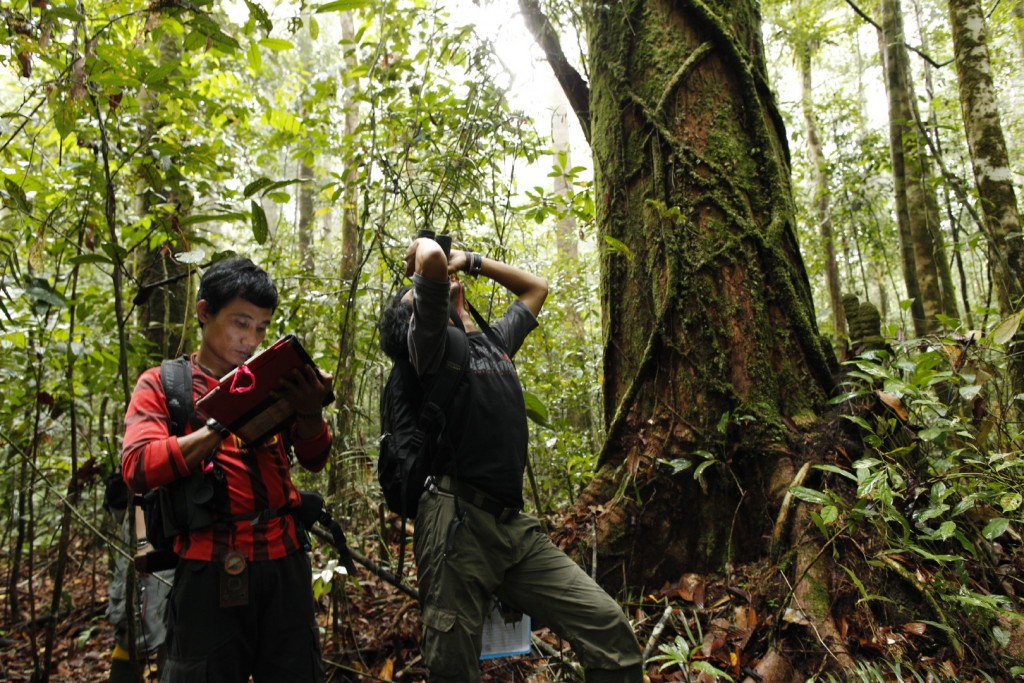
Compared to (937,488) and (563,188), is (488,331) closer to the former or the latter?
(937,488)

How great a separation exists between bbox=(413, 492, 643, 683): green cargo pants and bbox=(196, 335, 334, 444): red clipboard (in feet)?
2.40

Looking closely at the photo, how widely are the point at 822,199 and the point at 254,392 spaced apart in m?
10.7

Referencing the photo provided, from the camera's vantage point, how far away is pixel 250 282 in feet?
7.24

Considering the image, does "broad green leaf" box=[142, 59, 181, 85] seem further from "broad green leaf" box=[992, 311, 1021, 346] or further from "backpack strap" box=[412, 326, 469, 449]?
"broad green leaf" box=[992, 311, 1021, 346]

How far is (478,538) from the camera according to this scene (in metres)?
2.32

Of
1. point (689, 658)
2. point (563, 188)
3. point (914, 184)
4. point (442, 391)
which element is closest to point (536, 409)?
point (442, 391)

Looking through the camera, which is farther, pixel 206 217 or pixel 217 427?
pixel 206 217

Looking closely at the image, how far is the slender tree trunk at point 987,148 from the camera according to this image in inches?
155

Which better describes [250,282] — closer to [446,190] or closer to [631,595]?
[446,190]

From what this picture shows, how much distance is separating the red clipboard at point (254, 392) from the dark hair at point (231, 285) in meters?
0.41

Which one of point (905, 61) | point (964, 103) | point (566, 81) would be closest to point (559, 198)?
point (566, 81)

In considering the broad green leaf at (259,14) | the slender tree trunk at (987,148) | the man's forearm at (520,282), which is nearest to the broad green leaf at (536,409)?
the man's forearm at (520,282)

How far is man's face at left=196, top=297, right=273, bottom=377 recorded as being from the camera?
2215mm

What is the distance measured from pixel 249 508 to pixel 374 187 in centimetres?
255
